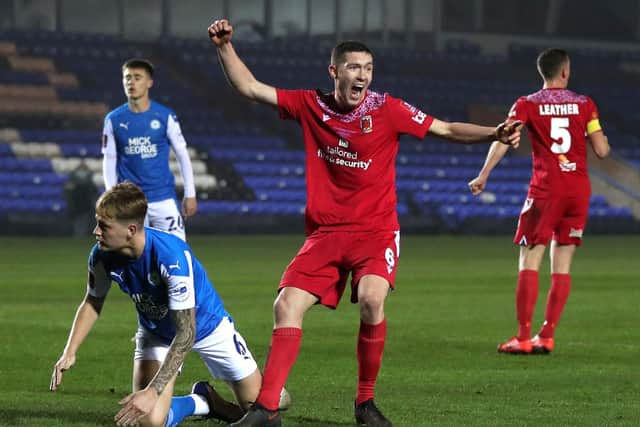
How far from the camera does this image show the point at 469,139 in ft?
22.8

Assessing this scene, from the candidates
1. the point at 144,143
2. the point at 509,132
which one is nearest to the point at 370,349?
the point at 509,132

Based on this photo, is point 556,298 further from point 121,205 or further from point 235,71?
point 121,205

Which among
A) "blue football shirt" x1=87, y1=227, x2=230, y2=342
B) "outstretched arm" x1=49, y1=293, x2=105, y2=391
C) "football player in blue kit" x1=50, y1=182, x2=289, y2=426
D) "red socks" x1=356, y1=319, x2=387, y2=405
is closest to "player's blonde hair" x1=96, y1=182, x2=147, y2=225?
"football player in blue kit" x1=50, y1=182, x2=289, y2=426

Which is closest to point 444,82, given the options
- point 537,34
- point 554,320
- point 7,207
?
point 537,34

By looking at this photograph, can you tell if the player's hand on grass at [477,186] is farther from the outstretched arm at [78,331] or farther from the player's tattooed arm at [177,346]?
the player's tattooed arm at [177,346]

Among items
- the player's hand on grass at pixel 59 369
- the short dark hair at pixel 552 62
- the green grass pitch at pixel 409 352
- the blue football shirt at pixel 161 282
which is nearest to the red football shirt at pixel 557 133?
the short dark hair at pixel 552 62

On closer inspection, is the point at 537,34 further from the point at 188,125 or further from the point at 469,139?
the point at 469,139

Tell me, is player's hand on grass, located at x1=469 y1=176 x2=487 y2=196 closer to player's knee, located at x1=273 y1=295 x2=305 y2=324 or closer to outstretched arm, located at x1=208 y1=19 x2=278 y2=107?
outstretched arm, located at x1=208 y1=19 x2=278 y2=107

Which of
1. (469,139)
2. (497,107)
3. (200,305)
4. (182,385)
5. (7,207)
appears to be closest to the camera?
(200,305)

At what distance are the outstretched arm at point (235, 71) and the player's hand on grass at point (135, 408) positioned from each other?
2005mm

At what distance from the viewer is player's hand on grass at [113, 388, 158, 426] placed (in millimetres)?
5207

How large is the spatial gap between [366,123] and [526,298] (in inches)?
148

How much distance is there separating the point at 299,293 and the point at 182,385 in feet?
5.74

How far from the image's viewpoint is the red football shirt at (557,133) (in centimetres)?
1043
